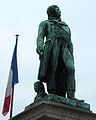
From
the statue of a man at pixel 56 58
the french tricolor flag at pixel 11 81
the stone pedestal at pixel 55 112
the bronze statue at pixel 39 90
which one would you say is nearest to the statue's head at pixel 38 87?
the bronze statue at pixel 39 90

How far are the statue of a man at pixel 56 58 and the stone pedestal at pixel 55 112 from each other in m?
0.88

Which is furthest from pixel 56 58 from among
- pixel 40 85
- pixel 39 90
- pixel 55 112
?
pixel 55 112

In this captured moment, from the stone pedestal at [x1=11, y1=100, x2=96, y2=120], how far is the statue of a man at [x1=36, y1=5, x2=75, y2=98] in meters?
0.88

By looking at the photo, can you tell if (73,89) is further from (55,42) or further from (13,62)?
(13,62)

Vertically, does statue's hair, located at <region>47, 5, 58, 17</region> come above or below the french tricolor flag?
below

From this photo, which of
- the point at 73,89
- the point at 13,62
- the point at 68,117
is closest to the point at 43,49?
the point at 73,89

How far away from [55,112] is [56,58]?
2091 millimetres

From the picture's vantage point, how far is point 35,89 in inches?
647

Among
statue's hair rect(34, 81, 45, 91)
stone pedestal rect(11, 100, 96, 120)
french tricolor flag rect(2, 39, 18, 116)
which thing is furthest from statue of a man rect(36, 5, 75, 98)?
french tricolor flag rect(2, 39, 18, 116)

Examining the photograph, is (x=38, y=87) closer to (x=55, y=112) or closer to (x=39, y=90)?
(x=39, y=90)

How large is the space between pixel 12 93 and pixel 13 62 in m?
2.65

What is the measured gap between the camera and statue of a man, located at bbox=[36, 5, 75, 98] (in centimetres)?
1630

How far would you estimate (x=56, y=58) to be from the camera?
16438 millimetres

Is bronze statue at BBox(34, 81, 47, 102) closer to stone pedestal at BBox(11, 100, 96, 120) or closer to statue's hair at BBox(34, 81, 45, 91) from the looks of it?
statue's hair at BBox(34, 81, 45, 91)
